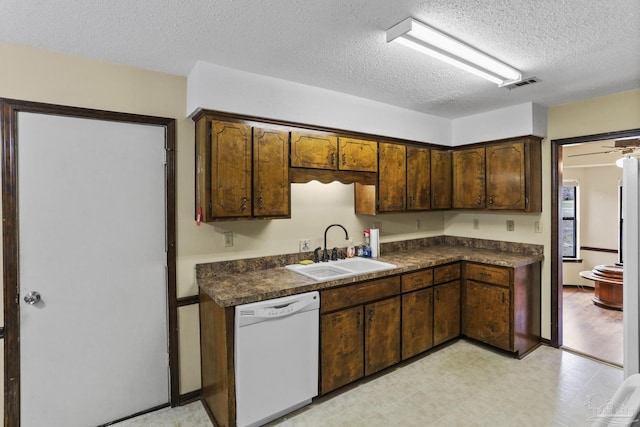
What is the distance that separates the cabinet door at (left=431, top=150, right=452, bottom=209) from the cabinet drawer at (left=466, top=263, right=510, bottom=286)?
0.82 metres

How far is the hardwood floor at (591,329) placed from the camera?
10.9ft

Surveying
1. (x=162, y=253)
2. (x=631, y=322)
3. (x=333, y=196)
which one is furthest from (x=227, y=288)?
(x=631, y=322)

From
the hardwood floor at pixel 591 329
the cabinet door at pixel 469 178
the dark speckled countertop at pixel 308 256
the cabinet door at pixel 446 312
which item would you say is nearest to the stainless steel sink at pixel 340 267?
the dark speckled countertop at pixel 308 256

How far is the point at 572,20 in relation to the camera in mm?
1830

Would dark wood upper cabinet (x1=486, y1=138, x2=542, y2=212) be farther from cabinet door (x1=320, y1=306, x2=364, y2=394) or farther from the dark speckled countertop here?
cabinet door (x1=320, y1=306, x2=364, y2=394)

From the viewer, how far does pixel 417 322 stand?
316 centimetres

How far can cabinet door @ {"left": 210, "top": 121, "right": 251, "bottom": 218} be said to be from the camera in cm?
240

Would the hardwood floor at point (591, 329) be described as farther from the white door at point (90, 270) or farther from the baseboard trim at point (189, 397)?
the white door at point (90, 270)

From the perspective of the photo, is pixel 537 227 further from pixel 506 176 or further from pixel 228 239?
pixel 228 239

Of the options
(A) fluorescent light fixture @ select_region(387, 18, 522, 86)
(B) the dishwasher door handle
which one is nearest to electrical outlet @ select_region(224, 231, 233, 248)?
(B) the dishwasher door handle

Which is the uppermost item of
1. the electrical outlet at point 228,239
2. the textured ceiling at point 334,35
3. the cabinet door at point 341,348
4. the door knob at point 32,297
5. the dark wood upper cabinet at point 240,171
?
the textured ceiling at point 334,35

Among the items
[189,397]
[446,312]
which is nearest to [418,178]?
[446,312]

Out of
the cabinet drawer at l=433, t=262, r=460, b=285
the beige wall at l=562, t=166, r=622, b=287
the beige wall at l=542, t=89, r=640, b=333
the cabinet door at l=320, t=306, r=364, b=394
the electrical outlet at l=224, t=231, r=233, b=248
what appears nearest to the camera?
the cabinet door at l=320, t=306, r=364, b=394

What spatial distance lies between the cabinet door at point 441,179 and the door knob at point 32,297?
3.63 m
